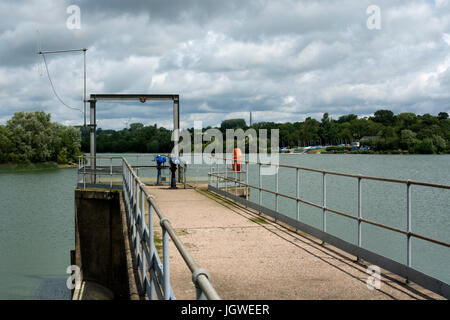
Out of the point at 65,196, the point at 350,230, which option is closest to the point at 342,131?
the point at 65,196

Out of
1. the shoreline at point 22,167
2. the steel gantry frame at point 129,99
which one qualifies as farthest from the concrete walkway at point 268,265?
the shoreline at point 22,167

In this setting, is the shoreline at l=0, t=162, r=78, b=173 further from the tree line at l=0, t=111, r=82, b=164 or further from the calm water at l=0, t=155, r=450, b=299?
the calm water at l=0, t=155, r=450, b=299

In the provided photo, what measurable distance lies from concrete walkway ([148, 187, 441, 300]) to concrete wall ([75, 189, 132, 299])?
17.9ft

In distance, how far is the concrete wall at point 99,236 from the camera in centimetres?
1552

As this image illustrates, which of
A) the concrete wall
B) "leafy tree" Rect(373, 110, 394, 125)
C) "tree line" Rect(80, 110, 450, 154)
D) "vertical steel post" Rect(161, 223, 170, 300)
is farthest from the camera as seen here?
"leafy tree" Rect(373, 110, 394, 125)

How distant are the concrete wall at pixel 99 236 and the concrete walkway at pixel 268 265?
5458 millimetres

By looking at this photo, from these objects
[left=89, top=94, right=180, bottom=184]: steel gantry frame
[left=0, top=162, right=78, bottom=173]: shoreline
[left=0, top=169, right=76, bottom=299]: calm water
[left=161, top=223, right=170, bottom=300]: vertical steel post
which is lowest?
[left=0, top=169, right=76, bottom=299]: calm water

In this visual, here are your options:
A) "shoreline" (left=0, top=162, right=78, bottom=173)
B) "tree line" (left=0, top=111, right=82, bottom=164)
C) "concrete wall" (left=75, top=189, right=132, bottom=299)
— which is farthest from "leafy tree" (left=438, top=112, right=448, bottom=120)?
"concrete wall" (left=75, top=189, right=132, bottom=299)

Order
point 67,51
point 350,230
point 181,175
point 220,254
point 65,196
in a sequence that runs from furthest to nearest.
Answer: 1. point 65,196
2. point 350,230
3. point 67,51
4. point 181,175
5. point 220,254

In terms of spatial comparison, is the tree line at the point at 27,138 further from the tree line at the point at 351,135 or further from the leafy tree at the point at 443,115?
the leafy tree at the point at 443,115

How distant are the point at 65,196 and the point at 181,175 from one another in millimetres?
32420

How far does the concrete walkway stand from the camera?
547cm
